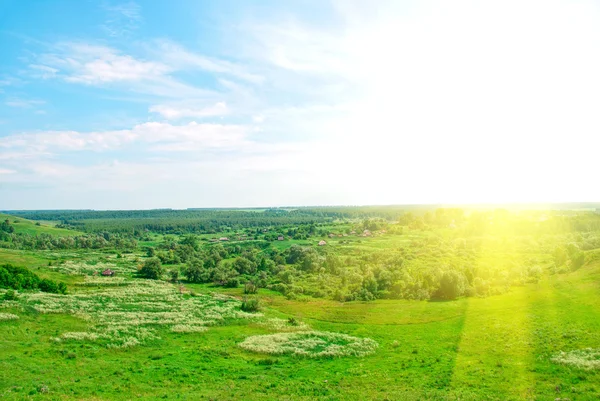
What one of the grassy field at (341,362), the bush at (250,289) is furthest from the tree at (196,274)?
the grassy field at (341,362)

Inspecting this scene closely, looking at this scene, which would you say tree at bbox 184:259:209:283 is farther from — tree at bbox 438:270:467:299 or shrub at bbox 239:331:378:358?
tree at bbox 438:270:467:299

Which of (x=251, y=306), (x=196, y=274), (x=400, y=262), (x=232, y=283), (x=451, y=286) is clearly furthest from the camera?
(x=400, y=262)

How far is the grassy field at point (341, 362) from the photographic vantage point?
31844 millimetres

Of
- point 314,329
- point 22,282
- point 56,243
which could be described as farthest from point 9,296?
point 56,243

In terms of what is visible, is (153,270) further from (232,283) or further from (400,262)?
(400,262)

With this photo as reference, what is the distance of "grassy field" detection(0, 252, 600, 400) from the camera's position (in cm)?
3184

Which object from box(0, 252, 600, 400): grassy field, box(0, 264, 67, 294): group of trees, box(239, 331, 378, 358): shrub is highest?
box(0, 264, 67, 294): group of trees

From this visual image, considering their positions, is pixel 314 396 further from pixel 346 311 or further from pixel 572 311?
pixel 572 311

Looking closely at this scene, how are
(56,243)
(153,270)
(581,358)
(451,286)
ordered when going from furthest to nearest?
(56,243) < (153,270) < (451,286) < (581,358)

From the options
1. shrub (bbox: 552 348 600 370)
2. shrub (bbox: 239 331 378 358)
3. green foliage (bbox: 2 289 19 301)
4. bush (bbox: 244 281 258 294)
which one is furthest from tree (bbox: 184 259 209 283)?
shrub (bbox: 552 348 600 370)

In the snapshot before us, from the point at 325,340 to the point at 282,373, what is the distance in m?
12.1

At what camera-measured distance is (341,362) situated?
40.5 metres

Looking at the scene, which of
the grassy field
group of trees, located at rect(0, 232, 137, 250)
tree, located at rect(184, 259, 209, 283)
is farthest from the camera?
group of trees, located at rect(0, 232, 137, 250)

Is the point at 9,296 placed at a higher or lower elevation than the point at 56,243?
higher
